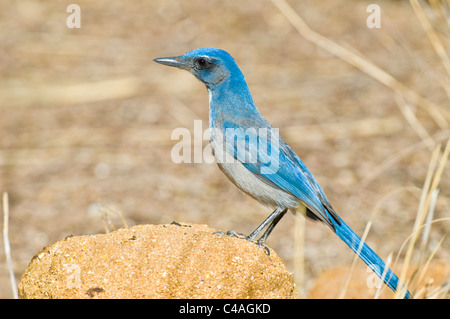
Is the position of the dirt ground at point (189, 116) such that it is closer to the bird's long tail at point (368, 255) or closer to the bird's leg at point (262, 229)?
the bird's long tail at point (368, 255)

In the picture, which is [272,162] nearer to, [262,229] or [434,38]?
[262,229]

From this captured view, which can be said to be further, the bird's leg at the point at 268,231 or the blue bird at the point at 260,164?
the blue bird at the point at 260,164

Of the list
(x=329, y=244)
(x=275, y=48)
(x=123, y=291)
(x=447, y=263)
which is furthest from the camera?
(x=275, y=48)

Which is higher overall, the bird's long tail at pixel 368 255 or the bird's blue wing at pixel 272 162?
the bird's blue wing at pixel 272 162

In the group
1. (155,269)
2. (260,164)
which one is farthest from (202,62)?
(155,269)

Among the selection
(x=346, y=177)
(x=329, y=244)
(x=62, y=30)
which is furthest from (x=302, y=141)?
(x=62, y=30)

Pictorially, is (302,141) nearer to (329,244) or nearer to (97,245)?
(329,244)

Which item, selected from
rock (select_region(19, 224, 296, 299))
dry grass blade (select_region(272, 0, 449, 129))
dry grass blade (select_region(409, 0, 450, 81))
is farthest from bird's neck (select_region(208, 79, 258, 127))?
dry grass blade (select_region(409, 0, 450, 81))

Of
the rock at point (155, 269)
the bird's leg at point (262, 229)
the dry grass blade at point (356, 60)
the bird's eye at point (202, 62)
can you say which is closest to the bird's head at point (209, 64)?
the bird's eye at point (202, 62)
